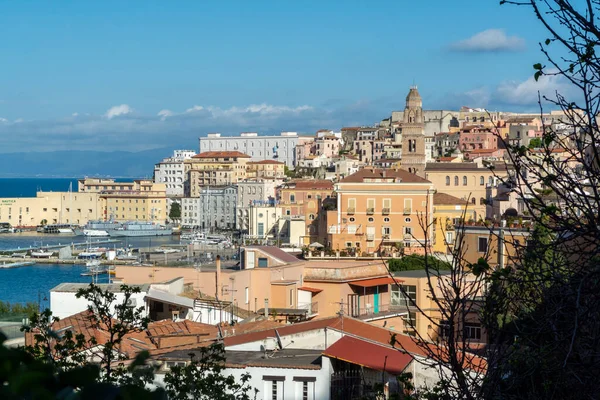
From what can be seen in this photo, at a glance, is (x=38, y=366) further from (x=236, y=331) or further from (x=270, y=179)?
(x=270, y=179)

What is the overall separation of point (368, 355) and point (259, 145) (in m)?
93.3

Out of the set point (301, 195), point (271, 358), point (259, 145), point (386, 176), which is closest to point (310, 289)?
point (271, 358)

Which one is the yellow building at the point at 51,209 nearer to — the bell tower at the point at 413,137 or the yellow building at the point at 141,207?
the yellow building at the point at 141,207

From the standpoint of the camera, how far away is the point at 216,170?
7788 centimetres

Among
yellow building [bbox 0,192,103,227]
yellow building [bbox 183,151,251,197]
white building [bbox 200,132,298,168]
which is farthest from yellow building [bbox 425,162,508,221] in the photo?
white building [bbox 200,132,298,168]

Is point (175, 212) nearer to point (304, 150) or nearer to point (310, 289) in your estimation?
point (304, 150)

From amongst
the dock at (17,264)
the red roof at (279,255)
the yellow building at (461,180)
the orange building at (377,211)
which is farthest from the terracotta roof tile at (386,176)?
the dock at (17,264)

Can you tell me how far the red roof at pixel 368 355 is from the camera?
296 inches

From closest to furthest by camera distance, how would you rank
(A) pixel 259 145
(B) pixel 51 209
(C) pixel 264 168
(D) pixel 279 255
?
(D) pixel 279 255 → (C) pixel 264 168 → (B) pixel 51 209 → (A) pixel 259 145

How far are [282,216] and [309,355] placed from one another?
3620 cm

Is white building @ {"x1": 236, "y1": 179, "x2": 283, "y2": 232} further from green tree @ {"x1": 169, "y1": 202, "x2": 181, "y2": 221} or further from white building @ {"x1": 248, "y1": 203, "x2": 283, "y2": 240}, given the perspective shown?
green tree @ {"x1": 169, "y1": 202, "x2": 181, "y2": 221}

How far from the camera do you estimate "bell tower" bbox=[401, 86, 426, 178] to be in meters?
38.3

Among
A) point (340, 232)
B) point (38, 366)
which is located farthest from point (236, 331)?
point (340, 232)

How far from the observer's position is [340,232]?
30.3m
